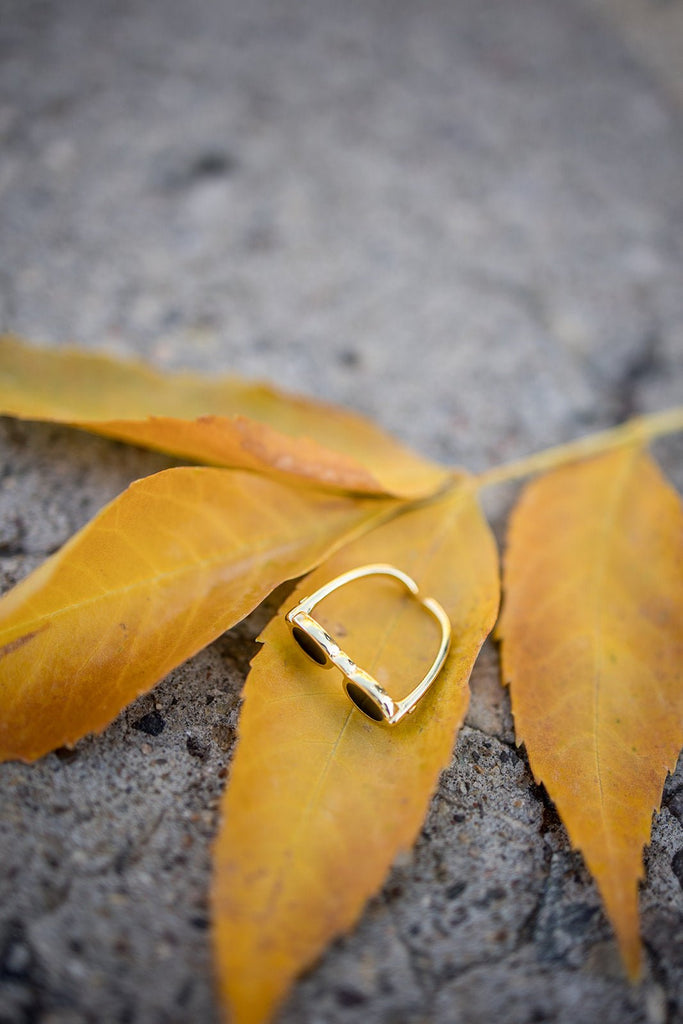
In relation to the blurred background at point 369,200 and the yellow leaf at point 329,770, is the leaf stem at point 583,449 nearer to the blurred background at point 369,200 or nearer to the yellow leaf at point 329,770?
the blurred background at point 369,200

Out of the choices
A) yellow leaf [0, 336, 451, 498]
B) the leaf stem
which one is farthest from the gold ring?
the leaf stem

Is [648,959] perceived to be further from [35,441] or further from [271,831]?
[35,441]

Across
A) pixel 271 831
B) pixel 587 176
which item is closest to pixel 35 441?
pixel 271 831

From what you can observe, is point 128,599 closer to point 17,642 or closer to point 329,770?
point 17,642

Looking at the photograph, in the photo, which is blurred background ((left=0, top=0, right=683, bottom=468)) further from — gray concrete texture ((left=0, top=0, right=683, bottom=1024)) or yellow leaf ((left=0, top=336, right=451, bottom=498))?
yellow leaf ((left=0, top=336, right=451, bottom=498))

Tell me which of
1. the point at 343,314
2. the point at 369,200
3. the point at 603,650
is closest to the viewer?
the point at 603,650

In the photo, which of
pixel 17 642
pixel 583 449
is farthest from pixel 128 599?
pixel 583 449

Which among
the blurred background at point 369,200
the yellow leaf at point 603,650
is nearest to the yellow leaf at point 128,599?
the yellow leaf at point 603,650
